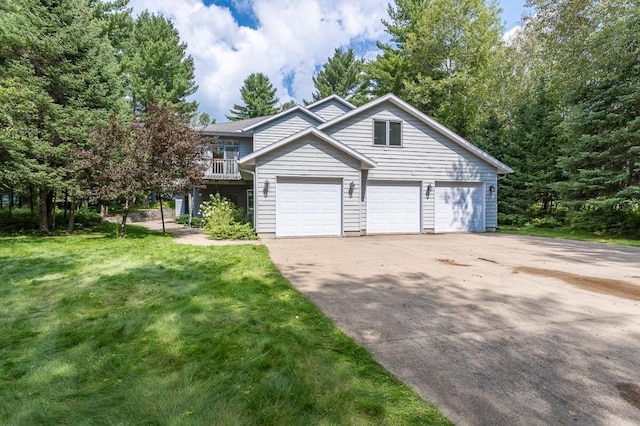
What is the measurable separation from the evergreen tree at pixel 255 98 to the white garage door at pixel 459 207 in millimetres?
29558

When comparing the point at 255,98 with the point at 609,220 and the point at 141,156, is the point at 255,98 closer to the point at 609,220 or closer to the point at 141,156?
the point at 141,156

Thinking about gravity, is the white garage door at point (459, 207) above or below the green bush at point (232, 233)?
above

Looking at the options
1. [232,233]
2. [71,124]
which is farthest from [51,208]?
[232,233]

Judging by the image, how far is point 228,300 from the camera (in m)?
4.26

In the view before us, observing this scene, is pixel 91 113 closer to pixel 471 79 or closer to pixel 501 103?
pixel 471 79

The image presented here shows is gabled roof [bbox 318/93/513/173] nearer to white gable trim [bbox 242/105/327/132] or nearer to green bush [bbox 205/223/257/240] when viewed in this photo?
green bush [bbox 205/223/257/240]

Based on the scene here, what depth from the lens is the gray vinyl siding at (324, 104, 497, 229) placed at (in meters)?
13.6

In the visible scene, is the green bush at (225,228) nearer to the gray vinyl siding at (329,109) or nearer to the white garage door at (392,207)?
the white garage door at (392,207)

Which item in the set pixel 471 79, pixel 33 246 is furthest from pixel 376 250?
pixel 471 79

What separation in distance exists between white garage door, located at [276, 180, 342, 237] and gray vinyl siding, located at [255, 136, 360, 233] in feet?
0.70

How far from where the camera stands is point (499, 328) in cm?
350

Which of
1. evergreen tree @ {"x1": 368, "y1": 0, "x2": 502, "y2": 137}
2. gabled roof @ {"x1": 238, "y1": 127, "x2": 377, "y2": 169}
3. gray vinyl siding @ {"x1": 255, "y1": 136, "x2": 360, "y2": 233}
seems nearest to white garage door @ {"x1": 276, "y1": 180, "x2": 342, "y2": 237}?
gray vinyl siding @ {"x1": 255, "y1": 136, "x2": 360, "y2": 233}

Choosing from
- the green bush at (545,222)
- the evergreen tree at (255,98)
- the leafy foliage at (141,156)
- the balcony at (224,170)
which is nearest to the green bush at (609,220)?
the green bush at (545,222)

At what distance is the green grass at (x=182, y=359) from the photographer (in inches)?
80.7
